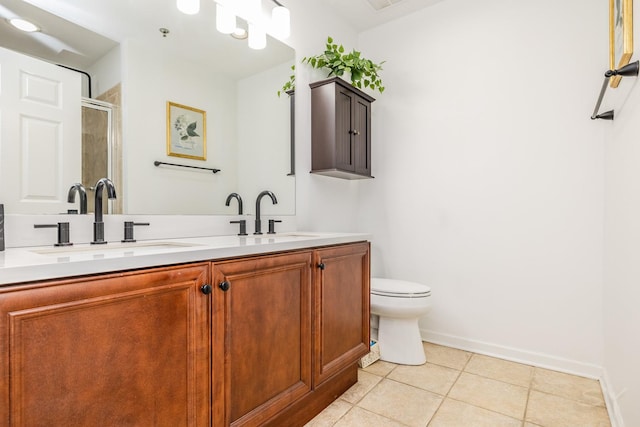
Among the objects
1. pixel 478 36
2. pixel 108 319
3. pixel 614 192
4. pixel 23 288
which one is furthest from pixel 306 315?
pixel 478 36

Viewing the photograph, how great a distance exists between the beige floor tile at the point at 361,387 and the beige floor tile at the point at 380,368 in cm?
4

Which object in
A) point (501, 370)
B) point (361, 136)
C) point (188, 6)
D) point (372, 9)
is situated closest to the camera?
point (188, 6)

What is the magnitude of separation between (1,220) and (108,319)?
590mm

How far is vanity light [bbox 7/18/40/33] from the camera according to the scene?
3.79 ft

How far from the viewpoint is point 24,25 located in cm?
117

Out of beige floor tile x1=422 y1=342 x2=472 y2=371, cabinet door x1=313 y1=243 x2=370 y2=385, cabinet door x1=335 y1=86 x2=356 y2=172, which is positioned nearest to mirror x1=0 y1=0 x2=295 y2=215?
cabinet door x1=335 y1=86 x2=356 y2=172

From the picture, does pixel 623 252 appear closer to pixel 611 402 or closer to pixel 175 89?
pixel 611 402

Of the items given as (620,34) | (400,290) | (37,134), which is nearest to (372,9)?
(620,34)

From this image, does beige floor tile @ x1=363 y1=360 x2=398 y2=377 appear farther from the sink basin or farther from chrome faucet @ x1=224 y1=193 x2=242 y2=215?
the sink basin

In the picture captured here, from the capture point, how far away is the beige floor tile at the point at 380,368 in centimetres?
200

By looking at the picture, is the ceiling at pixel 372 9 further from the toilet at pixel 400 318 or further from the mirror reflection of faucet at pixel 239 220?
the toilet at pixel 400 318

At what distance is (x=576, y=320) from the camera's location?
2.00m

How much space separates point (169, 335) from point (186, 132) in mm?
1062

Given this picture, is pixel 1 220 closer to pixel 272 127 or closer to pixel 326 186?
pixel 272 127
